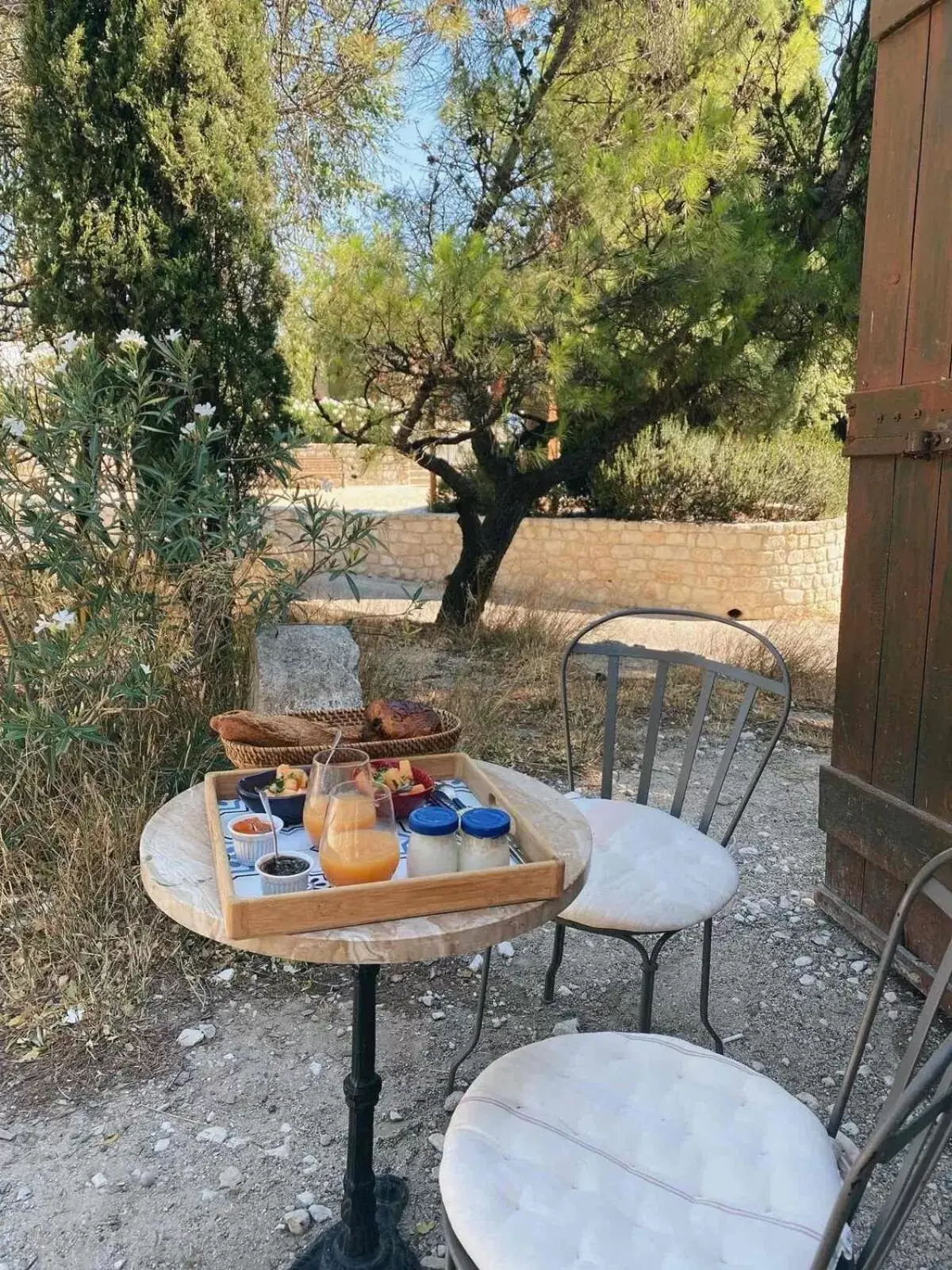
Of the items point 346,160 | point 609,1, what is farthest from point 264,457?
point 609,1

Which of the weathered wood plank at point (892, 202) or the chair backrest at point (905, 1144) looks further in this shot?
the weathered wood plank at point (892, 202)

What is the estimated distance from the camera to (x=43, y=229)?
10.5 ft

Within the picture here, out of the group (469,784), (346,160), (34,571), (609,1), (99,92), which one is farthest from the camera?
(346,160)

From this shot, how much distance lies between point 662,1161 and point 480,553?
16.2 ft

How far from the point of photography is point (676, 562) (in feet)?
25.5

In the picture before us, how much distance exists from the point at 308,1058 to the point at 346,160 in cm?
513

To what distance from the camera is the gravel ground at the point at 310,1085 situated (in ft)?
4.96

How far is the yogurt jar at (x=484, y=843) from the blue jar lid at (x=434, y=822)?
17 mm

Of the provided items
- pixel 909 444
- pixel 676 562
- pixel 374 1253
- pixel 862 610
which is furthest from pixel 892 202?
pixel 676 562

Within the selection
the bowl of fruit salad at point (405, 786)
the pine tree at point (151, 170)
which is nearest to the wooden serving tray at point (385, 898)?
the bowl of fruit salad at point (405, 786)

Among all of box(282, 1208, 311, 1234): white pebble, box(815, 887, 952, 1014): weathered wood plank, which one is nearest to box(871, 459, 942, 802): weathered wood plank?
box(815, 887, 952, 1014): weathered wood plank

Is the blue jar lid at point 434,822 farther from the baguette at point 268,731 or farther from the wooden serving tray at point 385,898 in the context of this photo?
the baguette at point 268,731

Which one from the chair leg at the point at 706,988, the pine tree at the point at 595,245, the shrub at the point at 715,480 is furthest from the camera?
the shrub at the point at 715,480

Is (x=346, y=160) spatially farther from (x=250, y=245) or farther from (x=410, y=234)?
(x=250, y=245)
